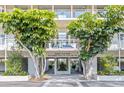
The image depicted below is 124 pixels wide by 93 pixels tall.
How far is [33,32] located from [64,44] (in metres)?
4.85

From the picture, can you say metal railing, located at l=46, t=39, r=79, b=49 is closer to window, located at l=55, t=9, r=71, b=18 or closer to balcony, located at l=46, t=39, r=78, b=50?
balcony, located at l=46, t=39, r=78, b=50

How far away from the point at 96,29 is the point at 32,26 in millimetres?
4740

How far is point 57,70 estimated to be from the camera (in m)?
28.6

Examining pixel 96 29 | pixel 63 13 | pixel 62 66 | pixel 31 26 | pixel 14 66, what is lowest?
pixel 62 66

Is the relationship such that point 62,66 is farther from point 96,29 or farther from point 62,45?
point 96,29

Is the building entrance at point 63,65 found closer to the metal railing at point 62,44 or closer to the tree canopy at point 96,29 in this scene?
the metal railing at point 62,44

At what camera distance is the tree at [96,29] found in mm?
21703

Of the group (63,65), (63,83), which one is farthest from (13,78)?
(63,65)

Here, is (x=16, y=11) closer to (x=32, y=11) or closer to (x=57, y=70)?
(x=32, y=11)

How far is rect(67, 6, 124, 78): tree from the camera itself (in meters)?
21.7

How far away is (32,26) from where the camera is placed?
70.8ft

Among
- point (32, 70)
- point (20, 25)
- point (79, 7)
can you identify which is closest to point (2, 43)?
point (32, 70)

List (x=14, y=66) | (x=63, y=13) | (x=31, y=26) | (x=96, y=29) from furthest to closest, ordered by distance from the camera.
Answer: (x=63, y=13)
(x=14, y=66)
(x=96, y=29)
(x=31, y=26)

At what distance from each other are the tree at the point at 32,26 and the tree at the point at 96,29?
83.0 inches
